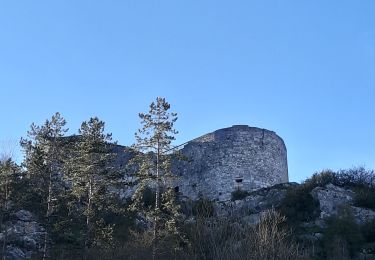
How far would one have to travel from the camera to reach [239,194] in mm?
33688

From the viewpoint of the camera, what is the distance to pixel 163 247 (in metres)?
22.8

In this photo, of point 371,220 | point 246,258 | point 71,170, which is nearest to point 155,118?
point 71,170

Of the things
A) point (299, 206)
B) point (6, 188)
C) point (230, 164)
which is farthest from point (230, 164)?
point (6, 188)

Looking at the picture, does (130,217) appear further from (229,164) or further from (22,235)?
(229,164)

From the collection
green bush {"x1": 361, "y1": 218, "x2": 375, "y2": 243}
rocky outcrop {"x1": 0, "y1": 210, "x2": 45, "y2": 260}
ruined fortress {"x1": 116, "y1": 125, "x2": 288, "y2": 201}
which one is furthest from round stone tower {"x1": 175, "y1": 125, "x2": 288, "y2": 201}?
rocky outcrop {"x1": 0, "y1": 210, "x2": 45, "y2": 260}

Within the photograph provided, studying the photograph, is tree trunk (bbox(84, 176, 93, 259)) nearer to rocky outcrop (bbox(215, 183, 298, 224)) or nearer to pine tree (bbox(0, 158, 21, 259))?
pine tree (bbox(0, 158, 21, 259))

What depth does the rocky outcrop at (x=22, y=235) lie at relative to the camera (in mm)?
24656

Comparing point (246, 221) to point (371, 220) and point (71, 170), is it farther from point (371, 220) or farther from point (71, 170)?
point (71, 170)

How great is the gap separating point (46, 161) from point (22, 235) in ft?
12.0

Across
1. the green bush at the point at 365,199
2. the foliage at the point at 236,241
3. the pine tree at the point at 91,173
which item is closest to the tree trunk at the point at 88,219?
the pine tree at the point at 91,173

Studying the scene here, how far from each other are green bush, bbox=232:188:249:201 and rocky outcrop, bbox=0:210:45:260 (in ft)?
37.4

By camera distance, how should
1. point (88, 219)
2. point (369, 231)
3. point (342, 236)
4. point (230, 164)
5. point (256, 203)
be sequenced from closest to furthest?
point (88, 219) → point (342, 236) → point (369, 231) → point (256, 203) → point (230, 164)

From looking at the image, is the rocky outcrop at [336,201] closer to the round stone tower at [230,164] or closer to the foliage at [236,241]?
the foliage at [236,241]

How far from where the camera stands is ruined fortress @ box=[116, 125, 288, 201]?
114 ft
